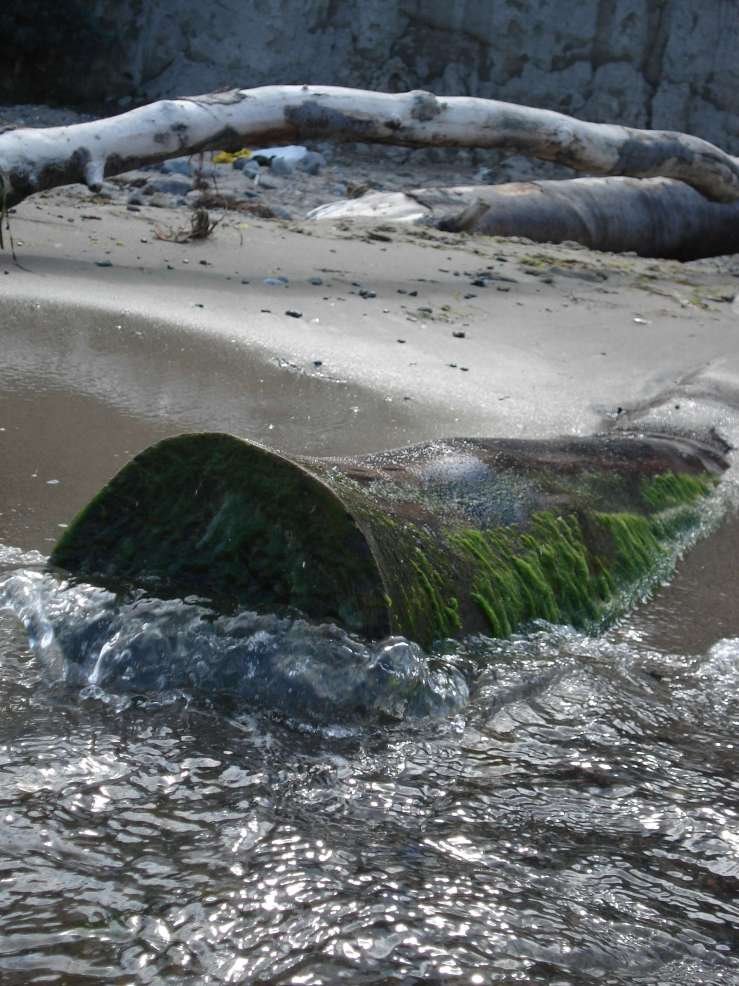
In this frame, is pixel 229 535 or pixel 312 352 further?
pixel 312 352

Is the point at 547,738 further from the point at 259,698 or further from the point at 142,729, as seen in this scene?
the point at 142,729

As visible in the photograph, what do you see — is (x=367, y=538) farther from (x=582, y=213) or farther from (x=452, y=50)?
(x=452, y=50)

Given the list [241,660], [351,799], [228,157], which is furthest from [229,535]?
[228,157]

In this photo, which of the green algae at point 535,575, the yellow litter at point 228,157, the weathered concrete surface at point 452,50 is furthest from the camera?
the weathered concrete surface at point 452,50

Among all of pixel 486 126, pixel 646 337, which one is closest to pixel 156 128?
pixel 486 126

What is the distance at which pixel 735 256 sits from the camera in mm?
11812

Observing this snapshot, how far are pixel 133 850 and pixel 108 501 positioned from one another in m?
1.14

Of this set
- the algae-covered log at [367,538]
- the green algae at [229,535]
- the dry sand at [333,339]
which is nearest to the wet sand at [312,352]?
the dry sand at [333,339]

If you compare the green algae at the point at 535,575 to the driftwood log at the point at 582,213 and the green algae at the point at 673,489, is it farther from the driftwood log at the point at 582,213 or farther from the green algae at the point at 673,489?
the driftwood log at the point at 582,213

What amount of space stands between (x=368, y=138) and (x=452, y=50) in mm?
8682

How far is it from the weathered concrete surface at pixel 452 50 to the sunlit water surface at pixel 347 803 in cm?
1445

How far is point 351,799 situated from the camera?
2340mm

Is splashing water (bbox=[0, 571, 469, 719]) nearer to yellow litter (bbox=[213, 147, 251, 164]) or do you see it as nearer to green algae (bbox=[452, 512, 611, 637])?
green algae (bbox=[452, 512, 611, 637])

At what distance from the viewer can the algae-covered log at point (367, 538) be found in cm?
278
